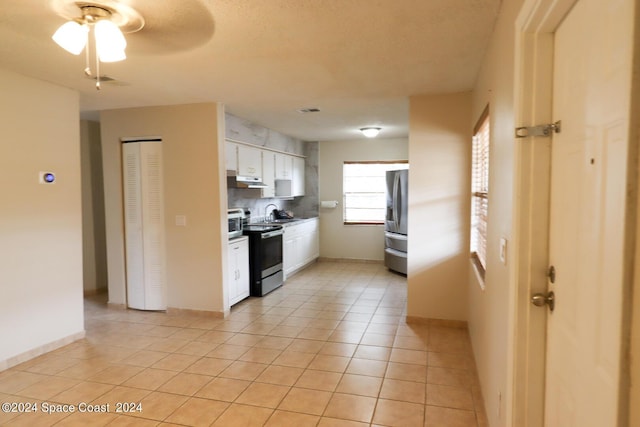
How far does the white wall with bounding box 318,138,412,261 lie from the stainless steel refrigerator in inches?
25.0

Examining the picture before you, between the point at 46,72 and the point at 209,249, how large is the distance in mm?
2169

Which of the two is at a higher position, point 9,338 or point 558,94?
point 558,94

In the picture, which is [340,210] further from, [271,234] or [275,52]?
[275,52]

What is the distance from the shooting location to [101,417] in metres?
2.41

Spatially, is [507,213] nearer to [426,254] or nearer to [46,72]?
[426,254]

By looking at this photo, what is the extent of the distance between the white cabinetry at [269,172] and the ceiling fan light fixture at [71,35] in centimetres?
378

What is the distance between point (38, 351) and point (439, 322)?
370 centimetres

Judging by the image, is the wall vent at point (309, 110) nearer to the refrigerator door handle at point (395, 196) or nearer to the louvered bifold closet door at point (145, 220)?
the louvered bifold closet door at point (145, 220)

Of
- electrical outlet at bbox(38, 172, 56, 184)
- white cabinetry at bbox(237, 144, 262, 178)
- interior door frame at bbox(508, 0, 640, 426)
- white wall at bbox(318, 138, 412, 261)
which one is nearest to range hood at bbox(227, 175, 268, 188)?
white cabinetry at bbox(237, 144, 262, 178)

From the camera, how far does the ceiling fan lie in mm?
1954

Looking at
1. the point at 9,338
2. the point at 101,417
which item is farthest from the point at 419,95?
the point at 9,338

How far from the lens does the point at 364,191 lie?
7379 mm

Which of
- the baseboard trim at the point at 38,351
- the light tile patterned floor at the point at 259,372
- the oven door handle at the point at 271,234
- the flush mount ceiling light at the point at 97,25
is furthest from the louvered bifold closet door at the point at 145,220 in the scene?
the flush mount ceiling light at the point at 97,25

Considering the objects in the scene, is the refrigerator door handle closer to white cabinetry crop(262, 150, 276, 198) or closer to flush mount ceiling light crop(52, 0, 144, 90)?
white cabinetry crop(262, 150, 276, 198)
